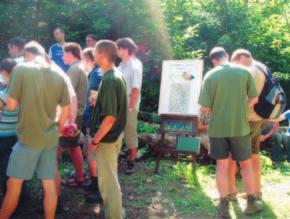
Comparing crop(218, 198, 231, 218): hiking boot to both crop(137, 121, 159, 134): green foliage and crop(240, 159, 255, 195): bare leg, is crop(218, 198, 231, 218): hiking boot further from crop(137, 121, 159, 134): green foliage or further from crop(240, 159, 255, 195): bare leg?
crop(137, 121, 159, 134): green foliage

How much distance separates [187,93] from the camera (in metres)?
6.95

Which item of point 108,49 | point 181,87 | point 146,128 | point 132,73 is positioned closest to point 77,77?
point 132,73

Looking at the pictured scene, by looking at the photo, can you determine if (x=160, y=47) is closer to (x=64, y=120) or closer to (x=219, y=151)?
(x=219, y=151)

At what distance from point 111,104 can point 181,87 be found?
300cm

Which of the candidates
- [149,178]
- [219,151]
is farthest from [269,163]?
[219,151]

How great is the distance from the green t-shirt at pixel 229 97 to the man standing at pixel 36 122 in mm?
1705

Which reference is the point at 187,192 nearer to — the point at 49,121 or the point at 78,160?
the point at 78,160

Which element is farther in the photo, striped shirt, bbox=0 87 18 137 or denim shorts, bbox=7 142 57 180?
striped shirt, bbox=0 87 18 137

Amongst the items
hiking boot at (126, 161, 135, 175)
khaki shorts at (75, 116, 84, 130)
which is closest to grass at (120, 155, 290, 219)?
hiking boot at (126, 161, 135, 175)

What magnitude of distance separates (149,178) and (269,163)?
7.70ft

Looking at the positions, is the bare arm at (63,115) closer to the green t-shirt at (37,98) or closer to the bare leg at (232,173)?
the green t-shirt at (37,98)

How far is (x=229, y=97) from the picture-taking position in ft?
16.5

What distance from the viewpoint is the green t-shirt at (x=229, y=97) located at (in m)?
5.01

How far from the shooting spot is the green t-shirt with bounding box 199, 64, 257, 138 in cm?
501
